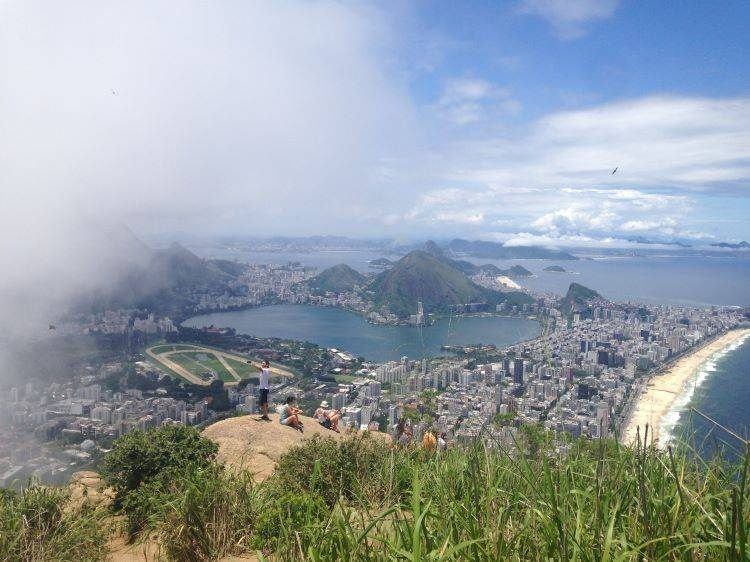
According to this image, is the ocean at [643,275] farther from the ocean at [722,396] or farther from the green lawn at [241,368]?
the green lawn at [241,368]

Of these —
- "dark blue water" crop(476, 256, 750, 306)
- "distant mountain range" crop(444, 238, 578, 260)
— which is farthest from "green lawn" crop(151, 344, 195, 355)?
"distant mountain range" crop(444, 238, 578, 260)

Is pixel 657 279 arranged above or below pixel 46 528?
below

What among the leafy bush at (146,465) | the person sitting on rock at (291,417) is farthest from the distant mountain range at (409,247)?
the leafy bush at (146,465)

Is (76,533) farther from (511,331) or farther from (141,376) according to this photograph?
(511,331)

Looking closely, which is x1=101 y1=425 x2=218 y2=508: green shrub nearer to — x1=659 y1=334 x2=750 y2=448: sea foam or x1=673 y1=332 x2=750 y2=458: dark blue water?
x1=659 y1=334 x2=750 y2=448: sea foam

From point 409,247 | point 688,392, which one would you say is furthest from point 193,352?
point 409,247

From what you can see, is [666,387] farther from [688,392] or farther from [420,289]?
[420,289]
